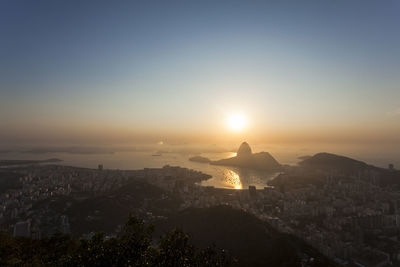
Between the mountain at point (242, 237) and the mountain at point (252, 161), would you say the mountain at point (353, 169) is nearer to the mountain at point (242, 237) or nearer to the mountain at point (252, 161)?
the mountain at point (252, 161)

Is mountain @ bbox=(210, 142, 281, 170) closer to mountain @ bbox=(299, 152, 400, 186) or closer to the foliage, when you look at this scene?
mountain @ bbox=(299, 152, 400, 186)

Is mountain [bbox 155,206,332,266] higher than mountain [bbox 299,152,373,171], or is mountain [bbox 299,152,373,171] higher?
mountain [bbox 299,152,373,171]

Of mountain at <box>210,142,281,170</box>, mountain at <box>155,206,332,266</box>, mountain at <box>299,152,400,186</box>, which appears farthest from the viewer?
mountain at <box>210,142,281,170</box>

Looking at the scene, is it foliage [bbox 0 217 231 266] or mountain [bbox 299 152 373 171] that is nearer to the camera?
foliage [bbox 0 217 231 266]

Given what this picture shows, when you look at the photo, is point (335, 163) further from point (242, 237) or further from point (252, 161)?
point (242, 237)

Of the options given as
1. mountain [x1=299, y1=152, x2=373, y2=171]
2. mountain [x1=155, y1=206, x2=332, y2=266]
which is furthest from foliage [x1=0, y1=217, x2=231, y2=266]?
mountain [x1=299, y1=152, x2=373, y2=171]

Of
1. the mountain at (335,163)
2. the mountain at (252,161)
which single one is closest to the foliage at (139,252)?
the mountain at (335,163)

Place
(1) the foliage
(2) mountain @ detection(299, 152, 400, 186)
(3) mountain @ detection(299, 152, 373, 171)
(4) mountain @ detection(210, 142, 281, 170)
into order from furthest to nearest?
(4) mountain @ detection(210, 142, 281, 170), (3) mountain @ detection(299, 152, 373, 171), (2) mountain @ detection(299, 152, 400, 186), (1) the foliage

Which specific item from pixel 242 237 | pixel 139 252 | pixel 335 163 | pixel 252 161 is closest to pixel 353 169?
pixel 335 163

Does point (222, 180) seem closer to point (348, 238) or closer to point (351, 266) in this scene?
point (348, 238)

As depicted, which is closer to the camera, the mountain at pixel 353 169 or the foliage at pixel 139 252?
the foliage at pixel 139 252
